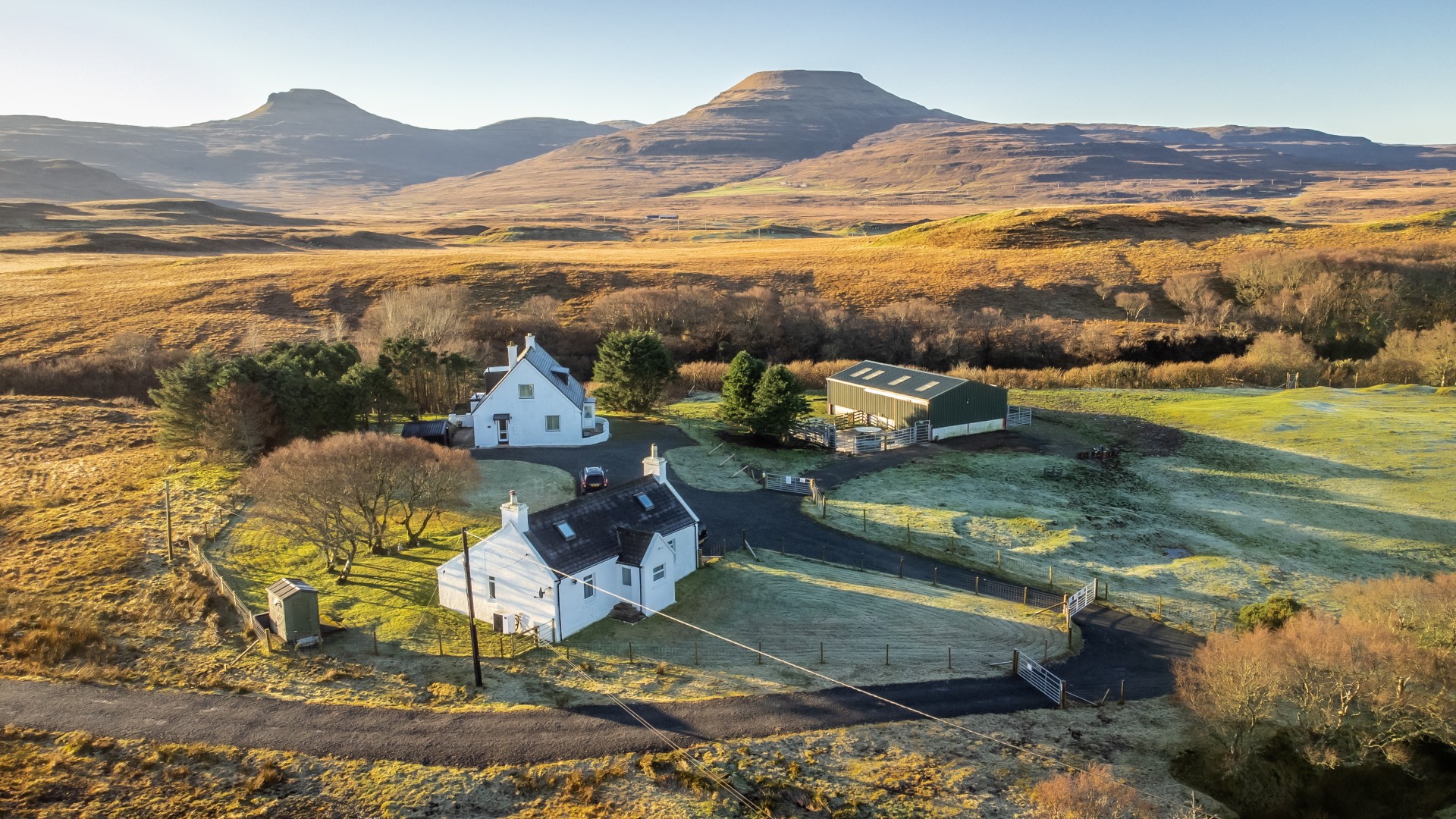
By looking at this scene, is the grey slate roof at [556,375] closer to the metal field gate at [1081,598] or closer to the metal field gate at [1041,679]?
the metal field gate at [1081,598]

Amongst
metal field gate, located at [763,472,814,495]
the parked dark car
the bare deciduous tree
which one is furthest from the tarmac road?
the bare deciduous tree

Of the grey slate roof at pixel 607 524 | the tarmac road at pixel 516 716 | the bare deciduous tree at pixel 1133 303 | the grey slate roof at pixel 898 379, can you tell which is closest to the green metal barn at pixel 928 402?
the grey slate roof at pixel 898 379

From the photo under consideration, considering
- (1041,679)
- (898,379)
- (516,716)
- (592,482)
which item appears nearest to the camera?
(516,716)

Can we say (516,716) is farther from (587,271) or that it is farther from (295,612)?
(587,271)

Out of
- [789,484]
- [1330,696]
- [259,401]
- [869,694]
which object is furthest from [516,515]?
[259,401]

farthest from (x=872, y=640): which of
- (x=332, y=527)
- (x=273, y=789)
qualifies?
(x=332, y=527)

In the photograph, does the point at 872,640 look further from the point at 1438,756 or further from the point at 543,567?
the point at 1438,756
